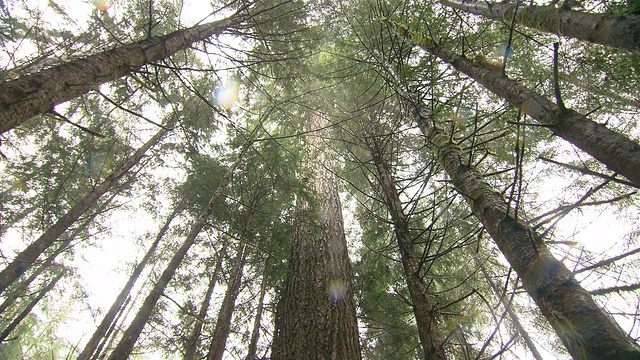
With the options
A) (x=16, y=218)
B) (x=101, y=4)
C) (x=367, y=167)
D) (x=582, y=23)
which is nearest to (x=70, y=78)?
(x=367, y=167)

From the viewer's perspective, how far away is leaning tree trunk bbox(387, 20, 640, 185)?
1.36 meters

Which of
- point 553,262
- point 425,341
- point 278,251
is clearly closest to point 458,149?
point 553,262

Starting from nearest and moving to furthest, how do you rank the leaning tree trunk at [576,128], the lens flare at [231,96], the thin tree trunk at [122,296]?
1. the leaning tree trunk at [576,128]
2. the lens flare at [231,96]
3. the thin tree trunk at [122,296]

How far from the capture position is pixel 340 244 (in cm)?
481

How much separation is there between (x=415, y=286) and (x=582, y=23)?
105 inches

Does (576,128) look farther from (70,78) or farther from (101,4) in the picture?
(101,4)

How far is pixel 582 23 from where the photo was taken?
2352mm

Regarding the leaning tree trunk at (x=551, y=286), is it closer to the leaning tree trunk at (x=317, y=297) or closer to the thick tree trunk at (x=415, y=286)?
the thick tree trunk at (x=415, y=286)

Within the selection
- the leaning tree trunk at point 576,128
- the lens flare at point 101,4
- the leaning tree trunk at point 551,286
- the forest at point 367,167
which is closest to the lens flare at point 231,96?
the forest at point 367,167

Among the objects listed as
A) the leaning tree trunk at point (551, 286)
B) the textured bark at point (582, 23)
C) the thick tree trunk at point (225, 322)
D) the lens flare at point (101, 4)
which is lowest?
the leaning tree trunk at point (551, 286)

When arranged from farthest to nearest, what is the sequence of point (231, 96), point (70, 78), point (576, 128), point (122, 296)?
point (122, 296), point (231, 96), point (70, 78), point (576, 128)

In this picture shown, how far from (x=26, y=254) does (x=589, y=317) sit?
373 inches

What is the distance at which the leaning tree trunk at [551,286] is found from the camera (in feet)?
3.22

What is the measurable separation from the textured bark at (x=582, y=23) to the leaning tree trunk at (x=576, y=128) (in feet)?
2.08
